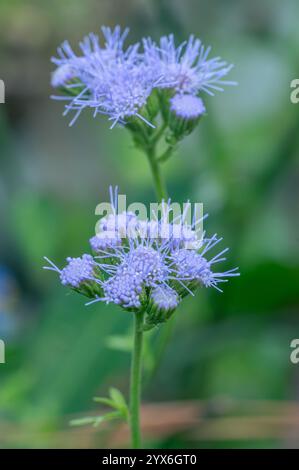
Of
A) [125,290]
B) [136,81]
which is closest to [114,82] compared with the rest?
[136,81]

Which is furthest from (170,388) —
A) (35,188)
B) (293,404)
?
(35,188)

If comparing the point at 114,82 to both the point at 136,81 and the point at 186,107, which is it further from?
the point at 186,107

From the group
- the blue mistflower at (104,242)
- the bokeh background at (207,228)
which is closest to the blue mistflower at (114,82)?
the blue mistflower at (104,242)

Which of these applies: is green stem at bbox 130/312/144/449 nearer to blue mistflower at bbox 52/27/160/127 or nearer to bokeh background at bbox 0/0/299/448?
bokeh background at bbox 0/0/299/448

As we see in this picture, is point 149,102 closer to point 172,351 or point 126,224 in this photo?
point 126,224

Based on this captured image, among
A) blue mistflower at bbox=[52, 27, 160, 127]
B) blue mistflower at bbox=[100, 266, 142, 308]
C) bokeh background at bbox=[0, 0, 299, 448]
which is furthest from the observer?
bokeh background at bbox=[0, 0, 299, 448]

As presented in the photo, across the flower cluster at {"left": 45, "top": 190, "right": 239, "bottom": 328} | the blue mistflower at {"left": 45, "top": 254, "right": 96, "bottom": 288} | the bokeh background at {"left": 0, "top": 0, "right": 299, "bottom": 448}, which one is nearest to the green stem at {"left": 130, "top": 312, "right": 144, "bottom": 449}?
the flower cluster at {"left": 45, "top": 190, "right": 239, "bottom": 328}
